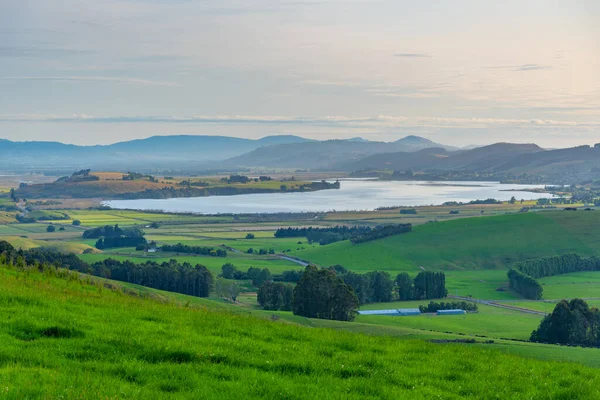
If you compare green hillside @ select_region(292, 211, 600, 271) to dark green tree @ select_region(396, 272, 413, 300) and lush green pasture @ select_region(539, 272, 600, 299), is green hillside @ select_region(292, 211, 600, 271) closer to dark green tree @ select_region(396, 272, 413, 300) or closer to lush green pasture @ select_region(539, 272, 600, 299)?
lush green pasture @ select_region(539, 272, 600, 299)

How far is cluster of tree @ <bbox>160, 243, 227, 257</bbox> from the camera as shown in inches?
4849

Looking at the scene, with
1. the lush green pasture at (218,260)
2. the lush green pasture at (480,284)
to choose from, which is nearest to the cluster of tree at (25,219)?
the lush green pasture at (218,260)

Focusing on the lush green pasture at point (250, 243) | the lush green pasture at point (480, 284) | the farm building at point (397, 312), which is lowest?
the farm building at point (397, 312)

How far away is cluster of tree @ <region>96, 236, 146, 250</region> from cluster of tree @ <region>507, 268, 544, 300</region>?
6758cm

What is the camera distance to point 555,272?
376 feet

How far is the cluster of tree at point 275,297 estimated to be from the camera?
7662cm

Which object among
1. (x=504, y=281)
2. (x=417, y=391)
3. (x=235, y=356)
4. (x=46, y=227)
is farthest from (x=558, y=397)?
(x=46, y=227)

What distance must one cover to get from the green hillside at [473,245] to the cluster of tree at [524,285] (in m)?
19.0

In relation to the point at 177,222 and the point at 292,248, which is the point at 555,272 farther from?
the point at 177,222

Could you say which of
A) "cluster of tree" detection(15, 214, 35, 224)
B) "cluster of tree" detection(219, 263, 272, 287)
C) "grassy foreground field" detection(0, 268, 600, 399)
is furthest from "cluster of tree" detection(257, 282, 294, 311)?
"cluster of tree" detection(15, 214, 35, 224)

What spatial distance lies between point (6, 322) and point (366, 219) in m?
173

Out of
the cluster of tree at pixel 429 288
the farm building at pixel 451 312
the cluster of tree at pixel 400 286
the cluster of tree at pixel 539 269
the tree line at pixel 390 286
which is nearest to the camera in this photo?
the farm building at pixel 451 312

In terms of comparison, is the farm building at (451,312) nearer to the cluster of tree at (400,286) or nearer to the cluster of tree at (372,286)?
the cluster of tree at (372,286)

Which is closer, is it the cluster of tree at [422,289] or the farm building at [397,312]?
the farm building at [397,312]
